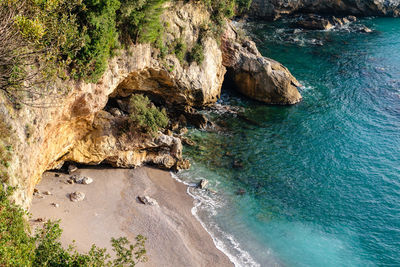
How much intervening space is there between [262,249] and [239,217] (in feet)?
10.3

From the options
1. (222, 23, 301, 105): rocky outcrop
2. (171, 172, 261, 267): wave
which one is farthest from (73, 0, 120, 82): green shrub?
(222, 23, 301, 105): rocky outcrop

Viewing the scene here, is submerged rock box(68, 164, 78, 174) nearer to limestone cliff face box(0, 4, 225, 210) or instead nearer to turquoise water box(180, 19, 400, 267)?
limestone cliff face box(0, 4, 225, 210)

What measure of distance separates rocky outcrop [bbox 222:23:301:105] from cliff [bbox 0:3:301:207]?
112mm

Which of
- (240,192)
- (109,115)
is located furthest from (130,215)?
(240,192)

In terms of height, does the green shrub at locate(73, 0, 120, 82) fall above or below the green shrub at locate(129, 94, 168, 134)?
above

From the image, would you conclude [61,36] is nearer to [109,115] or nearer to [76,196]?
[109,115]

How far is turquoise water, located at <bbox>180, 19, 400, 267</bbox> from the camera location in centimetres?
2508

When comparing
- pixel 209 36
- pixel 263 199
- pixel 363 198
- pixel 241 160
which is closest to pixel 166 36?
pixel 209 36

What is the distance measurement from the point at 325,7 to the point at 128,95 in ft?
176

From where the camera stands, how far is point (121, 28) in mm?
26141

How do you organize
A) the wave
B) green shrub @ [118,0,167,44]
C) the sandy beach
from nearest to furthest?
the sandy beach → the wave → green shrub @ [118,0,167,44]

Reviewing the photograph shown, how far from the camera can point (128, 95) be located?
32125 mm

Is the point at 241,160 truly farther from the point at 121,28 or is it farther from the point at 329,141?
the point at 121,28

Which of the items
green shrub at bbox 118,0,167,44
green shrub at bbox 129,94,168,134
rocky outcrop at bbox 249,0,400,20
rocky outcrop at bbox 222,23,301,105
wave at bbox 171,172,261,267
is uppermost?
rocky outcrop at bbox 249,0,400,20
